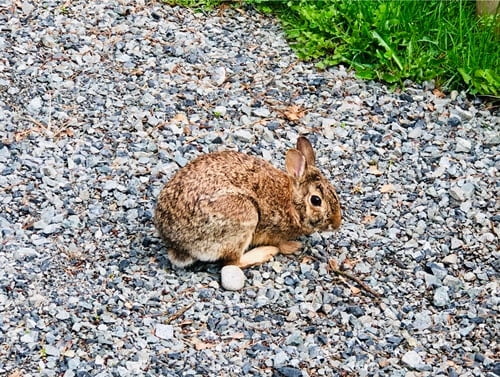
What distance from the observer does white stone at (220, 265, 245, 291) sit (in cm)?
614

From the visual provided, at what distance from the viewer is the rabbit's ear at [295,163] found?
655cm

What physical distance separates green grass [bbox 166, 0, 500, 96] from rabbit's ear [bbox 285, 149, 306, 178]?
1857 millimetres

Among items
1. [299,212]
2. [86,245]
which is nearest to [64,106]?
[86,245]

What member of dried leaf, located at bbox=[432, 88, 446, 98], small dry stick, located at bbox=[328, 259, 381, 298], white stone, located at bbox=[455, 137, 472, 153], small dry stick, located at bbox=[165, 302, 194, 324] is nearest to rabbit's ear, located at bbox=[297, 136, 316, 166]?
small dry stick, located at bbox=[328, 259, 381, 298]

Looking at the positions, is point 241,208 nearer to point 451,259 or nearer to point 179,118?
point 451,259

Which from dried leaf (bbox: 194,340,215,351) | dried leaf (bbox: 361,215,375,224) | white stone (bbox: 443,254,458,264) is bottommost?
dried leaf (bbox: 194,340,215,351)

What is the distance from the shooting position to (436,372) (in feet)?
18.6

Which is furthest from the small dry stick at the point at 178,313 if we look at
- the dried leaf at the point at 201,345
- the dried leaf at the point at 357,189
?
the dried leaf at the point at 357,189

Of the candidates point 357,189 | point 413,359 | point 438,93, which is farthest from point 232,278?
point 438,93

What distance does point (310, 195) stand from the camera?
21.6 feet

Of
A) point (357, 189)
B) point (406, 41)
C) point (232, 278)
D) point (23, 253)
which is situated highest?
point (406, 41)

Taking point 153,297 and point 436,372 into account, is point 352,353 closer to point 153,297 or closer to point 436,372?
point 436,372

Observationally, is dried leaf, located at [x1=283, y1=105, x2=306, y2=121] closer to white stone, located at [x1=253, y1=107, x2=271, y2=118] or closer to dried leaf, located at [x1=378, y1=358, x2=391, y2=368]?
white stone, located at [x1=253, y1=107, x2=271, y2=118]

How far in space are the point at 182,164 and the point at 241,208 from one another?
108 centimetres
